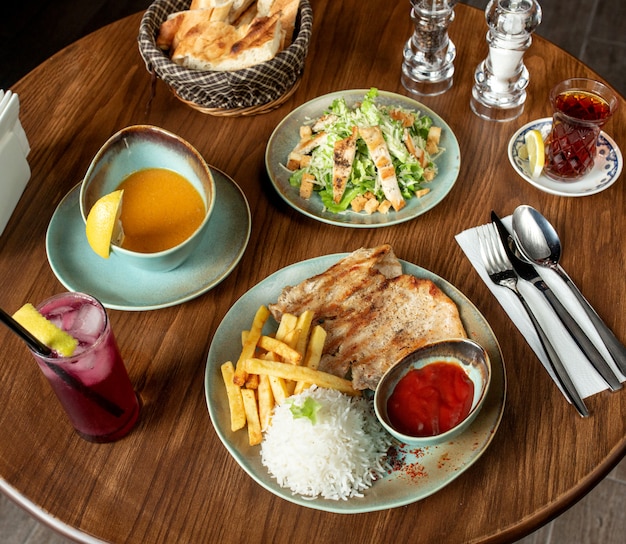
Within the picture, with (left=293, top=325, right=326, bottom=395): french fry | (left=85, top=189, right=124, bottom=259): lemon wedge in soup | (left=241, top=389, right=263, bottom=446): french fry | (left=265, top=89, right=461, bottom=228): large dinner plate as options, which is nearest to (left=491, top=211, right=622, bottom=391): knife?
(left=265, top=89, right=461, bottom=228): large dinner plate

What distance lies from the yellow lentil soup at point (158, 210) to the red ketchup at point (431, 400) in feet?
2.35

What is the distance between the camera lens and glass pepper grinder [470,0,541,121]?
2.22 metres

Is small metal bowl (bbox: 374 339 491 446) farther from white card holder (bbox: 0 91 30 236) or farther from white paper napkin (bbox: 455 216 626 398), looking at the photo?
white card holder (bbox: 0 91 30 236)

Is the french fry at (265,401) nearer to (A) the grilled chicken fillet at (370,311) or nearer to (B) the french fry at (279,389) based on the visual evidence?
(B) the french fry at (279,389)

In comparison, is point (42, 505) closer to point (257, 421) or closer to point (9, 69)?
point (257, 421)

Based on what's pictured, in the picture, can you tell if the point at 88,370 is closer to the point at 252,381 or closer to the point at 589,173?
Result: the point at 252,381

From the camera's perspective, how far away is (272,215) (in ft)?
6.88

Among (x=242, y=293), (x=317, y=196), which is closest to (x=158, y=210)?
(x=242, y=293)

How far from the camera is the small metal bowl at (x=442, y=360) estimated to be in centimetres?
150

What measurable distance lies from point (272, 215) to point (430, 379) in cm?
76

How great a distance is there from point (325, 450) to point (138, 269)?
2.58ft

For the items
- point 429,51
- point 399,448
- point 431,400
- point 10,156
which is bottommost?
point 399,448

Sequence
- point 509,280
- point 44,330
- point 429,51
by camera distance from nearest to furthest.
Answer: point 44,330 < point 509,280 < point 429,51

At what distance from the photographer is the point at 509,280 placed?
1893 millimetres
